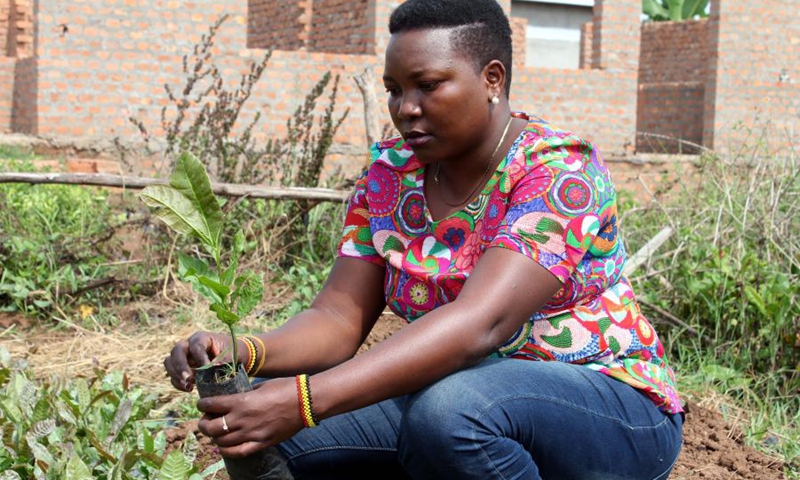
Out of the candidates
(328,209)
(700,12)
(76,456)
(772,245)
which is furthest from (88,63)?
(700,12)

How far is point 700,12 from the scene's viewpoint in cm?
2348

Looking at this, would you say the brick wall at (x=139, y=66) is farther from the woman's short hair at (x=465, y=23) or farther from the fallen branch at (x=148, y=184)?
the woman's short hair at (x=465, y=23)

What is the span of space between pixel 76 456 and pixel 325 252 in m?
2.81

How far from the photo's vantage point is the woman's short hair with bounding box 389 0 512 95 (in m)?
2.11

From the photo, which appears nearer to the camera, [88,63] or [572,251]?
[572,251]

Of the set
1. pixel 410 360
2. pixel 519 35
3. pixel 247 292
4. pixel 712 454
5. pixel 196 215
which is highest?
pixel 519 35

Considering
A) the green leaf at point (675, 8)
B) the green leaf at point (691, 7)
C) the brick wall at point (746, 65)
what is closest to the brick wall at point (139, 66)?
the brick wall at point (746, 65)

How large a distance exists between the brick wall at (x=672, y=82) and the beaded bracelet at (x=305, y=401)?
→ 12.1 meters

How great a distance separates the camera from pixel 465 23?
6.98ft

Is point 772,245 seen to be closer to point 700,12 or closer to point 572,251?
point 572,251

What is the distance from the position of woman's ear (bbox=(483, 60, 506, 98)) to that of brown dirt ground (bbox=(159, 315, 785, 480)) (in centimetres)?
127

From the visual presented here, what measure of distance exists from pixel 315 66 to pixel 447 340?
7.56 metres

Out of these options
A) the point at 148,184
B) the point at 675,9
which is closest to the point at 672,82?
the point at 675,9

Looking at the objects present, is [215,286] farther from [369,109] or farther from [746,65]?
[746,65]
